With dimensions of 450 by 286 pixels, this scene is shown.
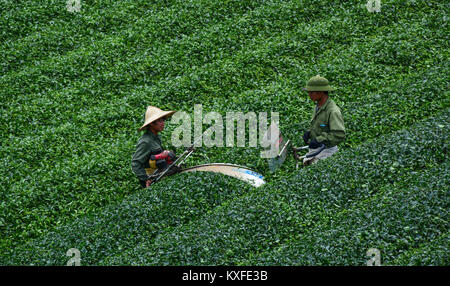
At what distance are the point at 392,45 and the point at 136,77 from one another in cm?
691

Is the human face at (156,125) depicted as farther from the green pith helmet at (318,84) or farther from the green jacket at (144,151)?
the green pith helmet at (318,84)

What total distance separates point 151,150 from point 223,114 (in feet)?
12.3

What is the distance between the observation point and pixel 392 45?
52.5ft

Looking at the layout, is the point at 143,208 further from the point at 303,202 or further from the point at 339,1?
the point at 339,1

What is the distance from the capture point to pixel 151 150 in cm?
1086

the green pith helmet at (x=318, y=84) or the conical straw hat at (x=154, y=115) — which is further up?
the green pith helmet at (x=318, y=84)

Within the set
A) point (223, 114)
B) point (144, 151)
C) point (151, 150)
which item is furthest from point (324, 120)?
point (223, 114)

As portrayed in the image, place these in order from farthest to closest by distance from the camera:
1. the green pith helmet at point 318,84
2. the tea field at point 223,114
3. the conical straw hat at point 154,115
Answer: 1. the conical straw hat at point 154,115
2. the green pith helmet at point 318,84
3. the tea field at point 223,114

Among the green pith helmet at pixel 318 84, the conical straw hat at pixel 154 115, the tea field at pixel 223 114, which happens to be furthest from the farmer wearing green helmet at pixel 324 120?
the conical straw hat at pixel 154 115

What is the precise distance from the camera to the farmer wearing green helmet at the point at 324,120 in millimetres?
10500

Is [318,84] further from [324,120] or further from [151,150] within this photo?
[151,150]

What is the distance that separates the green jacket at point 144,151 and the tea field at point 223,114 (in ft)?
1.40

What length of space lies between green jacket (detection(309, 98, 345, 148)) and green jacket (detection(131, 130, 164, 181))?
9.43 ft
